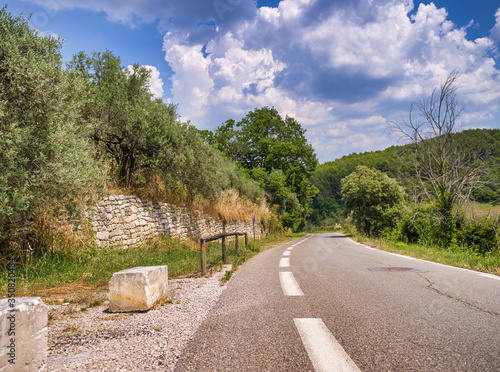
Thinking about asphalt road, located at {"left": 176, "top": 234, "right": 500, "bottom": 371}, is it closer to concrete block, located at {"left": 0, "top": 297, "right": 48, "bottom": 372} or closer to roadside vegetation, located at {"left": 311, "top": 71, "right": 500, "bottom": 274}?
concrete block, located at {"left": 0, "top": 297, "right": 48, "bottom": 372}

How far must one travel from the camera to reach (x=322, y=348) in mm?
2721

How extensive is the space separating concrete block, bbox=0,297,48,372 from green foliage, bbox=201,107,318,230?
3526 centimetres

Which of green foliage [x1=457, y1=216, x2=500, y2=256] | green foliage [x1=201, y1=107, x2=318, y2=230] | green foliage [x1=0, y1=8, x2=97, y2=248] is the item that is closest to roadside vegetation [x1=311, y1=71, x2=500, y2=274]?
green foliage [x1=457, y1=216, x2=500, y2=256]

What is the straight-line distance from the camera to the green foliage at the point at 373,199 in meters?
29.0

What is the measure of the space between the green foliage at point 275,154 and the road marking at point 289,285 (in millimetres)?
30925

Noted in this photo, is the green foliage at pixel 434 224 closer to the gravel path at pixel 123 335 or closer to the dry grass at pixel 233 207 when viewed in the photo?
the dry grass at pixel 233 207

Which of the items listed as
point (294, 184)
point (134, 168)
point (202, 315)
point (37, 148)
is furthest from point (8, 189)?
point (294, 184)

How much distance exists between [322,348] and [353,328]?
67 cm

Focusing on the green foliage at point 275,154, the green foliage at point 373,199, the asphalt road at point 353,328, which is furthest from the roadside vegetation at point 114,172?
the green foliage at point 275,154

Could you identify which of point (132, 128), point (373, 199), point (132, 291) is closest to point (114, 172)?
point (132, 128)

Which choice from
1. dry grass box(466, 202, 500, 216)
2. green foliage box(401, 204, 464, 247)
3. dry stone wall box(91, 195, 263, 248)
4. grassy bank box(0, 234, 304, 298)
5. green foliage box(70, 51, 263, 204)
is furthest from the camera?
green foliage box(401, 204, 464, 247)

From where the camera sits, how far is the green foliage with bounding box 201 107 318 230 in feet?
128

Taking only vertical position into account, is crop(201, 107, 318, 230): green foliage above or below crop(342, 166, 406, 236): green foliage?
above

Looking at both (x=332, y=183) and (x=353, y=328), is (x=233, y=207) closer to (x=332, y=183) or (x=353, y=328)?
(x=353, y=328)
